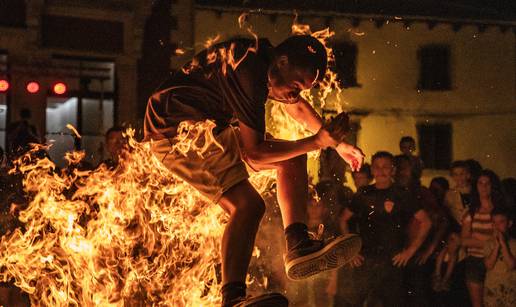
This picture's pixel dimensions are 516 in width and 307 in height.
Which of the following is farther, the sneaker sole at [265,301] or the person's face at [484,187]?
the person's face at [484,187]

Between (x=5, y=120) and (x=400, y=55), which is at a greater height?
(x=400, y=55)

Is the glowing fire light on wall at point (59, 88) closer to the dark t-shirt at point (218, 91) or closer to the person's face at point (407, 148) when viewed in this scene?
the person's face at point (407, 148)

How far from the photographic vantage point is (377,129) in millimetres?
20688

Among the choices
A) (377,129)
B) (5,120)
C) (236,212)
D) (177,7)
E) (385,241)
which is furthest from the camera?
(377,129)

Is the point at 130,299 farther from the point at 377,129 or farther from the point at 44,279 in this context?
the point at 377,129

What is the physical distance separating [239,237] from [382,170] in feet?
12.1

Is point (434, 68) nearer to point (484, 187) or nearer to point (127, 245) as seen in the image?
point (484, 187)

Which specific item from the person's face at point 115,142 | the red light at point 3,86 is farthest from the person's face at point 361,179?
the red light at point 3,86

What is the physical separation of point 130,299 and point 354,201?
113 inches

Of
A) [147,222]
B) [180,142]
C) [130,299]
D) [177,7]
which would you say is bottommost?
[130,299]

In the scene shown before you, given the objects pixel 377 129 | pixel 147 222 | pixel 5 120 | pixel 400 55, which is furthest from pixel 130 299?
pixel 400 55

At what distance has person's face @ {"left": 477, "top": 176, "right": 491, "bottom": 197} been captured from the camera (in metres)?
9.30

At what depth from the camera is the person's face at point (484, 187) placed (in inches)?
366

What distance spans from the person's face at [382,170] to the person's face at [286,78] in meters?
3.51
